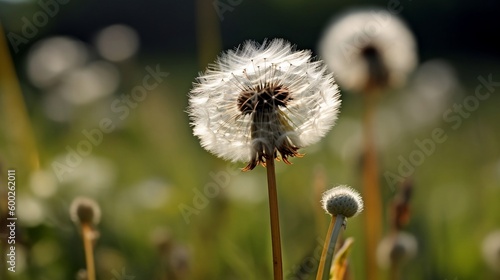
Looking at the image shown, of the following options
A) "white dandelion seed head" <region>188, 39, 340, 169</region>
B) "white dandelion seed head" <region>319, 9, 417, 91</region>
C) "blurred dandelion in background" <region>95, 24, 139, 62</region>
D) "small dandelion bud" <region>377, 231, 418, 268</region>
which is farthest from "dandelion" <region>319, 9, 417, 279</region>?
"blurred dandelion in background" <region>95, 24, 139, 62</region>

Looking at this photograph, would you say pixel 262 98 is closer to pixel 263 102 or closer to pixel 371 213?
pixel 263 102

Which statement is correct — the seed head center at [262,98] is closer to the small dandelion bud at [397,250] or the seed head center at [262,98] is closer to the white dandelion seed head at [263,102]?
the white dandelion seed head at [263,102]

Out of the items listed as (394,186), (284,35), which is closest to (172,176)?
(394,186)

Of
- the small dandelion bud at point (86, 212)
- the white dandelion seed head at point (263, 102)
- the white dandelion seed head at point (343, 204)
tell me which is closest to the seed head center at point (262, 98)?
the white dandelion seed head at point (263, 102)

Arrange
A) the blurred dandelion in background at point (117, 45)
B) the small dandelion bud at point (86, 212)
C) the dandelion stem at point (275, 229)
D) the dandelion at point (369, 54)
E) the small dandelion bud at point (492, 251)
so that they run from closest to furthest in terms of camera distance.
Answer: the dandelion stem at point (275, 229) < the small dandelion bud at point (86, 212) < the small dandelion bud at point (492, 251) < the dandelion at point (369, 54) < the blurred dandelion in background at point (117, 45)

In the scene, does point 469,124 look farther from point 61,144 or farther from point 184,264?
point 184,264

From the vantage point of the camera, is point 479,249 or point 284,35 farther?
point 284,35

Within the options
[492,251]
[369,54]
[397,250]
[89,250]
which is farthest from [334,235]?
[369,54]
